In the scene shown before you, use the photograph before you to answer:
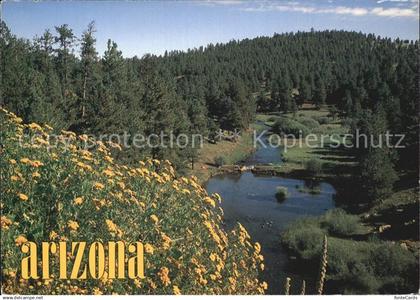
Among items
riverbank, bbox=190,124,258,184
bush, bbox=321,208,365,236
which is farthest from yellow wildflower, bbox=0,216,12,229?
riverbank, bbox=190,124,258,184

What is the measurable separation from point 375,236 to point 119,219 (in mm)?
25612

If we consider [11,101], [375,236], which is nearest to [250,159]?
[375,236]

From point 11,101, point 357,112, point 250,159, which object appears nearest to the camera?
point 11,101

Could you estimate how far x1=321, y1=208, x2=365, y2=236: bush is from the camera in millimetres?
32062

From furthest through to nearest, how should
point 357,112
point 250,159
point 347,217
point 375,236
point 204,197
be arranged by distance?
point 357,112 < point 250,159 < point 347,217 < point 375,236 < point 204,197

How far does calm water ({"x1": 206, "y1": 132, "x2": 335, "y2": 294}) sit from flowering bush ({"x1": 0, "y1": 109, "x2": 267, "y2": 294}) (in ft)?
47.3

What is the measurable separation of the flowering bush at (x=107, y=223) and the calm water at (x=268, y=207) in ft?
47.3

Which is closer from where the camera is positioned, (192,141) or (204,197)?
(204,197)

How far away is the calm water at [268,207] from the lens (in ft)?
88.5

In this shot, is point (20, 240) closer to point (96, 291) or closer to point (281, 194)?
point (96, 291)

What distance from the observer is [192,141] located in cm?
4769

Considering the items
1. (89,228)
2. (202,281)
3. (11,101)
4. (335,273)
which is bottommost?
(335,273)

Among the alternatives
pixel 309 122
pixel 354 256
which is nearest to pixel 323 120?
pixel 309 122

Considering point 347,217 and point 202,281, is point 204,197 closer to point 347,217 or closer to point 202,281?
point 202,281
